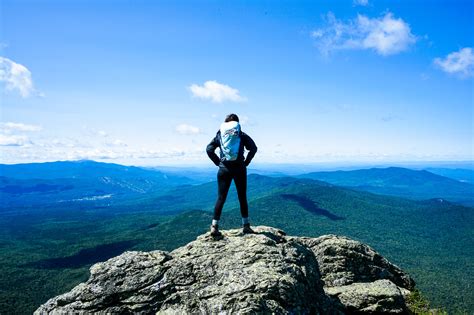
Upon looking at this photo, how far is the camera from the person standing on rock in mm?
12578

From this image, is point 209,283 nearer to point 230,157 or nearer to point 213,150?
point 230,157

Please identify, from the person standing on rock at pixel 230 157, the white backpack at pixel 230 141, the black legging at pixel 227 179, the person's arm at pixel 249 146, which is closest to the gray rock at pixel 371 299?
the person standing on rock at pixel 230 157

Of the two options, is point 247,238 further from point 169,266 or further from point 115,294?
point 115,294

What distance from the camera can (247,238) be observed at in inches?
498

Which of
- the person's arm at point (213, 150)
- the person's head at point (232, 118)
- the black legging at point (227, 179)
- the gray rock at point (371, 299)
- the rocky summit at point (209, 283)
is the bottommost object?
the gray rock at point (371, 299)

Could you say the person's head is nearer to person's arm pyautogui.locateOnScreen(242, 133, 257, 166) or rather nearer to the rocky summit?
person's arm pyautogui.locateOnScreen(242, 133, 257, 166)

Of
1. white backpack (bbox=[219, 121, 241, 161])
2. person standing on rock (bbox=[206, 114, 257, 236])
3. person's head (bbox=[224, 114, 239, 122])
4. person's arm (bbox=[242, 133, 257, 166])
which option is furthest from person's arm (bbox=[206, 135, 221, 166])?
person's arm (bbox=[242, 133, 257, 166])

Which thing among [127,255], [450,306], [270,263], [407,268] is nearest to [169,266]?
[127,255]

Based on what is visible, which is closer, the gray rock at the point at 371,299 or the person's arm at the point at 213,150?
the person's arm at the point at 213,150

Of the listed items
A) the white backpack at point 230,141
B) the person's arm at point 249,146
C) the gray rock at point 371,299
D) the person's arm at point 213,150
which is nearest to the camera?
the white backpack at point 230,141

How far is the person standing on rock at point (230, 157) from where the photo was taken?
12.6m

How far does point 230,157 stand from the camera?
12508 mm

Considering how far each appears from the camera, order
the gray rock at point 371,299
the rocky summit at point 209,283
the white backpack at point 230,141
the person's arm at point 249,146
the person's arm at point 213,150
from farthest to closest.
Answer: the gray rock at point 371,299
the person's arm at point 213,150
the person's arm at point 249,146
the white backpack at point 230,141
the rocky summit at point 209,283

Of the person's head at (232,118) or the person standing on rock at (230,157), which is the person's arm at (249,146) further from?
the person's head at (232,118)
